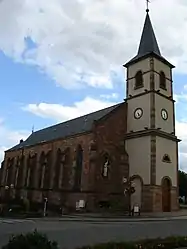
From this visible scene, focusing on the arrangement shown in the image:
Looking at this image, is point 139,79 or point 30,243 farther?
point 139,79

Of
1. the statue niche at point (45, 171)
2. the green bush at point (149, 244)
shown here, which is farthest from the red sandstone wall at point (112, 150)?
the green bush at point (149, 244)

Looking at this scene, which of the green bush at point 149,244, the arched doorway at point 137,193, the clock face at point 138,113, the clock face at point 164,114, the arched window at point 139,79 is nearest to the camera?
the green bush at point 149,244

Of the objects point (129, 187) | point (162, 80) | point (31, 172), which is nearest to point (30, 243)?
point (129, 187)

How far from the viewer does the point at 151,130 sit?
110 ft

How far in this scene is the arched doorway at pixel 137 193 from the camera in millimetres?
32906

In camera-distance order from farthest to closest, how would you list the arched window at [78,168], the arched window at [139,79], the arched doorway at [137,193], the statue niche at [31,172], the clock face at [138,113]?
the statue niche at [31,172] → the arched window at [139,79] → the clock face at [138,113] → the arched window at [78,168] → the arched doorway at [137,193]

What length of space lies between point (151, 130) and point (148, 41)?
12566 millimetres

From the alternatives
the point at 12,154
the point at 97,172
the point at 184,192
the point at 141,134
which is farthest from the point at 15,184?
the point at 184,192

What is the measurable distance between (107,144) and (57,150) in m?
9.00

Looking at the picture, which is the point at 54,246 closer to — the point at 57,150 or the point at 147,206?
the point at 147,206

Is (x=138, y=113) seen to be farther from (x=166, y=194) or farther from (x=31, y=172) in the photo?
(x=31, y=172)

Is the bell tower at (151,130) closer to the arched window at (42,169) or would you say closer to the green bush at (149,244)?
the arched window at (42,169)

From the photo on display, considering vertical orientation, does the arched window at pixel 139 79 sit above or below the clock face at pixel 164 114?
above

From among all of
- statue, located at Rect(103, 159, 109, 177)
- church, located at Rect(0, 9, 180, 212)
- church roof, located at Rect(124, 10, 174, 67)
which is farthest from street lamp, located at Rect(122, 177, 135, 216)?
church roof, located at Rect(124, 10, 174, 67)
